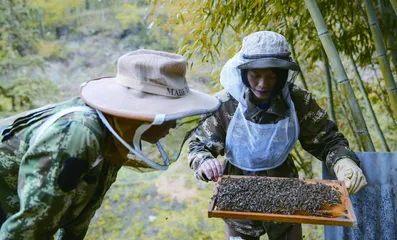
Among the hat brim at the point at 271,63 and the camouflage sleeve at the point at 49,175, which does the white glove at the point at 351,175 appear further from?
the camouflage sleeve at the point at 49,175

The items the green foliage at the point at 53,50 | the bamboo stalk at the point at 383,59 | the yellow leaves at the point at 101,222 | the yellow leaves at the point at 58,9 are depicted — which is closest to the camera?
the bamboo stalk at the point at 383,59

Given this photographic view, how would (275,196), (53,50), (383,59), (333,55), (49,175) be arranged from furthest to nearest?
(53,50), (383,59), (333,55), (275,196), (49,175)

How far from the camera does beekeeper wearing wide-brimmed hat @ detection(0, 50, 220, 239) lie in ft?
4.53

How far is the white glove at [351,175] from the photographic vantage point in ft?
7.34

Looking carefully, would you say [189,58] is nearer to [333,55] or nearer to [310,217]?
[333,55]

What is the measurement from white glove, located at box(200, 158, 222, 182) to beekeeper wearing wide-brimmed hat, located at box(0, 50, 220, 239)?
577mm

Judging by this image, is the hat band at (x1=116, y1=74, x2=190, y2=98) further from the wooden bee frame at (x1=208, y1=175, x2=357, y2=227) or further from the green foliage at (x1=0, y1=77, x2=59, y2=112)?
the green foliage at (x1=0, y1=77, x2=59, y2=112)

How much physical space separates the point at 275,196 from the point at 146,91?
1.00m

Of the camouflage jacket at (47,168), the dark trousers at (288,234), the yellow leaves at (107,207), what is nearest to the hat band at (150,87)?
the camouflage jacket at (47,168)

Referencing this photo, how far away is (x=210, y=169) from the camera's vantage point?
2285 millimetres

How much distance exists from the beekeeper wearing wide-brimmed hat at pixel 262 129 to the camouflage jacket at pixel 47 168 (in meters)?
0.91

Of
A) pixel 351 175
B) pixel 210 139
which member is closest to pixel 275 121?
pixel 210 139

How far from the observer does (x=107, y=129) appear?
1554 millimetres

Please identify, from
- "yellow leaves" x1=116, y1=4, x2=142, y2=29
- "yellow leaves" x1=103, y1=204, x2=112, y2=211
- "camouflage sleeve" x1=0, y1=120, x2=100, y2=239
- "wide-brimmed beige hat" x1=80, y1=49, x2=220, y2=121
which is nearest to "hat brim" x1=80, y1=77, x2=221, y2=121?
"wide-brimmed beige hat" x1=80, y1=49, x2=220, y2=121
